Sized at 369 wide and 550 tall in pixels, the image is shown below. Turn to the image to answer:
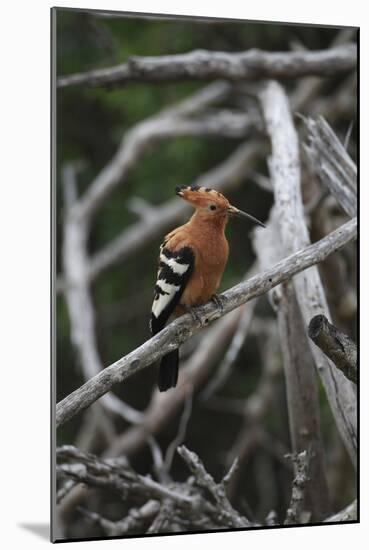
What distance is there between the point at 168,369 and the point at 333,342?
2.15ft

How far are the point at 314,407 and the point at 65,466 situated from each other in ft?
3.19

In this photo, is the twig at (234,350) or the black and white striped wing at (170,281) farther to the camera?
the twig at (234,350)

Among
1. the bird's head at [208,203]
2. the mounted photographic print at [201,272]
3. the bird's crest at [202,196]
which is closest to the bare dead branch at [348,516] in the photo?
the mounted photographic print at [201,272]

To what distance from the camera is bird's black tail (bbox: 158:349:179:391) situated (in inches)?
123

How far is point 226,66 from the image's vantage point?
11.9 ft

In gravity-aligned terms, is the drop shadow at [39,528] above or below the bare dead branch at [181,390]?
below

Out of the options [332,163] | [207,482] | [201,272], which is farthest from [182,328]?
[332,163]

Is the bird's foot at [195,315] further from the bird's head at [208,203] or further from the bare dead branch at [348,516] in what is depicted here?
the bare dead branch at [348,516]

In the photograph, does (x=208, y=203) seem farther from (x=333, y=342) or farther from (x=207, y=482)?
(x=207, y=482)

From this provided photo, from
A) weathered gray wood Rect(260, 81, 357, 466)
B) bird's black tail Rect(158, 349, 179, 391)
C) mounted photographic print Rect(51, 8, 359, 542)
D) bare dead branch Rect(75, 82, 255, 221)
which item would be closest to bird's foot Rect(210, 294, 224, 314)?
mounted photographic print Rect(51, 8, 359, 542)

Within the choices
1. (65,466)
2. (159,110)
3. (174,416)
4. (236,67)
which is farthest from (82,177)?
(65,466)

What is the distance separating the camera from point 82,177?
388cm

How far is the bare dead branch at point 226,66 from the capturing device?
3.48 m

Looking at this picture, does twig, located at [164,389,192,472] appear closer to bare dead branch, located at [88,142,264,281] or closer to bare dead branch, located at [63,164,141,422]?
bare dead branch, located at [63,164,141,422]
